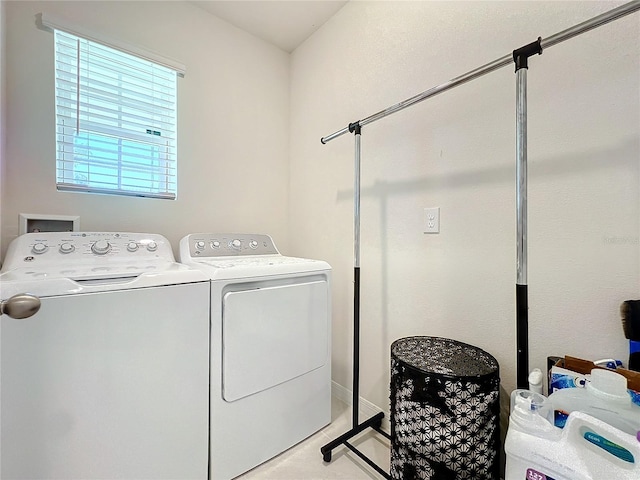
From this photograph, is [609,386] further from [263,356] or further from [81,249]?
[81,249]

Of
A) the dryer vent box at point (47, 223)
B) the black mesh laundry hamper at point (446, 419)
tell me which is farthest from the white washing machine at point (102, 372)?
the black mesh laundry hamper at point (446, 419)

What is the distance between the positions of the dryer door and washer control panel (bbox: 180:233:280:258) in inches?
19.8

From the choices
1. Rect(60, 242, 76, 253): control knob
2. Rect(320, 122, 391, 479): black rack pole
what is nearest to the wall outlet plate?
Rect(320, 122, 391, 479): black rack pole

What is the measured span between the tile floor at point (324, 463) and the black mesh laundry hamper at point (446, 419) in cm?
27

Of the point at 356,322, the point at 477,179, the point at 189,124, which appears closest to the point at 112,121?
the point at 189,124

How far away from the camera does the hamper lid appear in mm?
997

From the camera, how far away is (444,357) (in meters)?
1.12

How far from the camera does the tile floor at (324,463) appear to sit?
1.25 m

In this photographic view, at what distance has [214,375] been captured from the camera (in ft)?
3.76

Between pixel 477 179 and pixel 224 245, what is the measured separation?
1355mm

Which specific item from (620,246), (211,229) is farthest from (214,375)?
(620,246)

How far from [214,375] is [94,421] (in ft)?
1.26

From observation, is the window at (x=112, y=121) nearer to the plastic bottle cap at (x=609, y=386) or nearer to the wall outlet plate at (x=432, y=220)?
the wall outlet plate at (x=432, y=220)

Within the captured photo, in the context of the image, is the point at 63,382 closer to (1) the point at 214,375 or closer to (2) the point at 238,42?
(1) the point at 214,375
